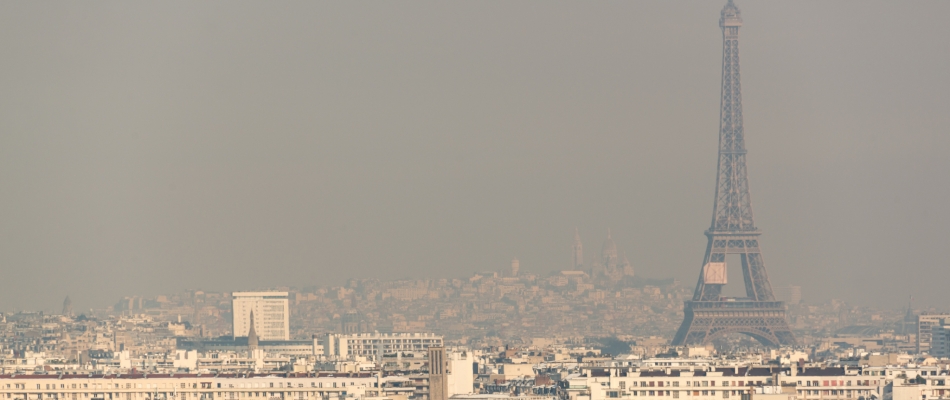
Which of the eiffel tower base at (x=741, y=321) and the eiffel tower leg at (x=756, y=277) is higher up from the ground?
the eiffel tower leg at (x=756, y=277)

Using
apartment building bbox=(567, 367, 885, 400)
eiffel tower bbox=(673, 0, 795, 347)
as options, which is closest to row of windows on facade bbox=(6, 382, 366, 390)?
apartment building bbox=(567, 367, 885, 400)

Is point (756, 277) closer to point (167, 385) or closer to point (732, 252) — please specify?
point (732, 252)

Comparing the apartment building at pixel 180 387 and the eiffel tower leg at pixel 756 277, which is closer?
the apartment building at pixel 180 387

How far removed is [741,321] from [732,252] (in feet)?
34.4

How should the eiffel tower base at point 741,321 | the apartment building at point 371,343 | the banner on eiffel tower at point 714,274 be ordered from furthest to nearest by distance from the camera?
1. the banner on eiffel tower at point 714,274
2. the eiffel tower base at point 741,321
3. the apartment building at point 371,343

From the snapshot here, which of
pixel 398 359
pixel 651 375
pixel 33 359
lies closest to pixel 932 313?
pixel 33 359

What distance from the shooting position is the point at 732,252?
191 meters

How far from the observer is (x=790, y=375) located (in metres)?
80.0

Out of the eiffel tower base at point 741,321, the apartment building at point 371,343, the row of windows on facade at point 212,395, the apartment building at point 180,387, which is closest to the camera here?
the row of windows on facade at point 212,395

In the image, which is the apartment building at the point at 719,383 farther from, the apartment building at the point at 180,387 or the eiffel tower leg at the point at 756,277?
the eiffel tower leg at the point at 756,277

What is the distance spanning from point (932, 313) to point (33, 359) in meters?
92.9

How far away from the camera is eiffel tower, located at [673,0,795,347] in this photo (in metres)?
182

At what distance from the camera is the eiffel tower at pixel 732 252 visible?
181875 millimetres

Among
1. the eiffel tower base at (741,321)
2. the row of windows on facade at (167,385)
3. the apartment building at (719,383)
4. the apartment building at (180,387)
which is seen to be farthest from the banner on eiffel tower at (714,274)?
the apartment building at (719,383)
